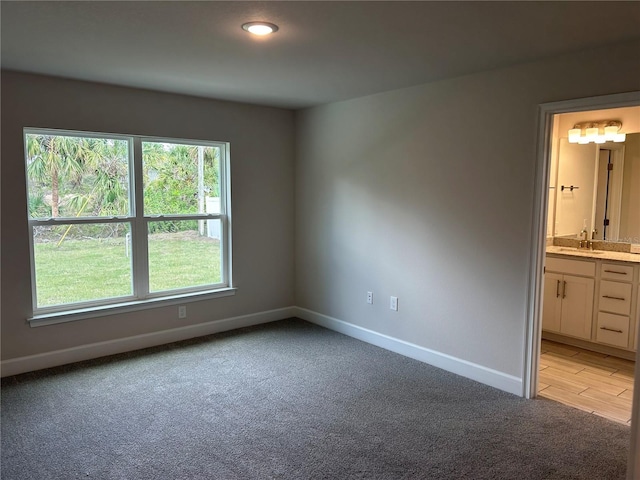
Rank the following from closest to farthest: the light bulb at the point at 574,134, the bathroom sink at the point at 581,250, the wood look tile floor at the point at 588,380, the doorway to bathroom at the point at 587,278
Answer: the wood look tile floor at the point at 588,380, the doorway to bathroom at the point at 587,278, the bathroom sink at the point at 581,250, the light bulb at the point at 574,134

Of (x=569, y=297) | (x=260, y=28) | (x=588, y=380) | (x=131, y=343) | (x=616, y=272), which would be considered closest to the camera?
(x=260, y=28)

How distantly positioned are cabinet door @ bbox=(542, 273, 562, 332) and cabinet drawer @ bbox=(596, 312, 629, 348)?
0.36 metres

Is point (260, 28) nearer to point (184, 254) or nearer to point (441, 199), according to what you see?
point (441, 199)

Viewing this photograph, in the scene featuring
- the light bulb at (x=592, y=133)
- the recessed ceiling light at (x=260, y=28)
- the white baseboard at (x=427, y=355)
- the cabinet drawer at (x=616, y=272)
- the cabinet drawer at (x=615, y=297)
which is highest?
the recessed ceiling light at (x=260, y=28)

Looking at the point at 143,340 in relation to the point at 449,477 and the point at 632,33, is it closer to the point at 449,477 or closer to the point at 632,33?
the point at 449,477

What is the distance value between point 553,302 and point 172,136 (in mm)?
3889

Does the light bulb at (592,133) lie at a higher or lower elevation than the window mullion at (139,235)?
higher

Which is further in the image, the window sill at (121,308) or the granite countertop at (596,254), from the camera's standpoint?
the granite countertop at (596,254)

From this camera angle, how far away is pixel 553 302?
A: 4469 mm

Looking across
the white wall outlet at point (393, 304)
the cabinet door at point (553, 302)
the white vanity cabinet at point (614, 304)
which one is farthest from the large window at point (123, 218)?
the white vanity cabinet at point (614, 304)

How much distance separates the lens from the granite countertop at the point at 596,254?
4.05 meters

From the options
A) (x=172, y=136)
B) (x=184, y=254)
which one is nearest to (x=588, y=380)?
(x=184, y=254)

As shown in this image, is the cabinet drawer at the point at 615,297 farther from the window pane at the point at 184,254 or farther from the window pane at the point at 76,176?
the window pane at the point at 76,176

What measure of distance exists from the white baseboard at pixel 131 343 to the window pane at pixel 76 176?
→ 1.11m
